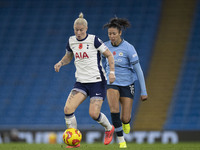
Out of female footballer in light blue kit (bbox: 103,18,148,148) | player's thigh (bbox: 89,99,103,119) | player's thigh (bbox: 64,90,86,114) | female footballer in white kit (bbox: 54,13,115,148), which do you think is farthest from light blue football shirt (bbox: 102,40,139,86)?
player's thigh (bbox: 64,90,86,114)

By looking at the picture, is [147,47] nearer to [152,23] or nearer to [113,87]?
[152,23]

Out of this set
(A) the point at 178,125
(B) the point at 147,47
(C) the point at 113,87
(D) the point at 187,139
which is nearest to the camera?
(C) the point at 113,87

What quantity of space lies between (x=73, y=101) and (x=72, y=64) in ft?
32.6

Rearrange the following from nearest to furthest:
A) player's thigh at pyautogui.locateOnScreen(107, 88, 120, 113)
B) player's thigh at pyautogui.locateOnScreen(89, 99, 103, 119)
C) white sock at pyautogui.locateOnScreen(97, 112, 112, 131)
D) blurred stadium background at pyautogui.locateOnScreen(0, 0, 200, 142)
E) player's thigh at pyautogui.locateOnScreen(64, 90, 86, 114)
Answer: player's thigh at pyautogui.locateOnScreen(64, 90, 86, 114) < player's thigh at pyautogui.locateOnScreen(89, 99, 103, 119) < white sock at pyautogui.locateOnScreen(97, 112, 112, 131) < player's thigh at pyautogui.locateOnScreen(107, 88, 120, 113) < blurred stadium background at pyautogui.locateOnScreen(0, 0, 200, 142)

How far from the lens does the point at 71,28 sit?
18.4m

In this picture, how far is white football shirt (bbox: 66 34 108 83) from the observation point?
7562 mm

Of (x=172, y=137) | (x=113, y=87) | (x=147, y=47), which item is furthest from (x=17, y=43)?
(x=113, y=87)

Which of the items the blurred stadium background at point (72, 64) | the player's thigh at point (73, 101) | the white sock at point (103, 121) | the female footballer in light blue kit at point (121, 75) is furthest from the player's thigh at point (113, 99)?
the blurred stadium background at point (72, 64)

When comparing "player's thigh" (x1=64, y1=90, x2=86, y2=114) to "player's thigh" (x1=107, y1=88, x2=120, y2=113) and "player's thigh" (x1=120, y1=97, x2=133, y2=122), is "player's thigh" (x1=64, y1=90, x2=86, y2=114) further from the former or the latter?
"player's thigh" (x1=120, y1=97, x2=133, y2=122)

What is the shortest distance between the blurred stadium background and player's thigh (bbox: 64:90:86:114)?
22.3ft

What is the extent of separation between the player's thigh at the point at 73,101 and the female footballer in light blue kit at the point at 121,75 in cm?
84

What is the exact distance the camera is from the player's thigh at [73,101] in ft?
24.2

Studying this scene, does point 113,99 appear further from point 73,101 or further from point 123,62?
point 73,101

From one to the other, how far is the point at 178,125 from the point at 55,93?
169 inches
